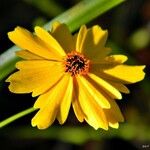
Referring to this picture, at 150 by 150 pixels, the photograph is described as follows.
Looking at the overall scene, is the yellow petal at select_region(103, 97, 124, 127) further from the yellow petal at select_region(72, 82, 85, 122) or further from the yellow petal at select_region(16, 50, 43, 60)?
the yellow petal at select_region(16, 50, 43, 60)

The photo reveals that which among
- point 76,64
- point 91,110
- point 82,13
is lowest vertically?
point 91,110

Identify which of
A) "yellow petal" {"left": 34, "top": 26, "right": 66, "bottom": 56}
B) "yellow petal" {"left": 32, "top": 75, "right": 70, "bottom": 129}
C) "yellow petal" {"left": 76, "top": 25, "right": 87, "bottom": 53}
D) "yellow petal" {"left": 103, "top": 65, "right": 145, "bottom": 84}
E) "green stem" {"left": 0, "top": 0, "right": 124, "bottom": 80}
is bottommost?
"yellow petal" {"left": 32, "top": 75, "right": 70, "bottom": 129}

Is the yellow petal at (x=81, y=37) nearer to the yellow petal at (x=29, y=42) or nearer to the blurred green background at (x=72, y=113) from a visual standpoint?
the yellow petal at (x=29, y=42)

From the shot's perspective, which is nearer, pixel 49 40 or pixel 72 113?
pixel 49 40

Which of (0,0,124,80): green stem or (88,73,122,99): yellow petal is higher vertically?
(0,0,124,80): green stem

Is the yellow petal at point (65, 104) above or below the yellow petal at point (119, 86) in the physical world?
below

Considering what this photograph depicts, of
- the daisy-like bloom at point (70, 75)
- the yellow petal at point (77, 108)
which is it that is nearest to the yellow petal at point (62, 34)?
the daisy-like bloom at point (70, 75)

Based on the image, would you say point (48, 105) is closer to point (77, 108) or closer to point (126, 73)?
point (77, 108)

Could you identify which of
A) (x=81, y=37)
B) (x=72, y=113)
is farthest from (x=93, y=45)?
(x=72, y=113)

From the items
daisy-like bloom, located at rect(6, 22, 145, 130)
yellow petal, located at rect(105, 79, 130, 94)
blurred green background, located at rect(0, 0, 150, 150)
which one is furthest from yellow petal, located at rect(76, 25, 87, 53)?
blurred green background, located at rect(0, 0, 150, 150)
